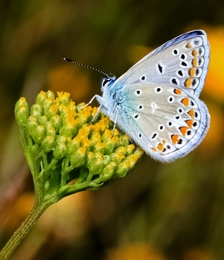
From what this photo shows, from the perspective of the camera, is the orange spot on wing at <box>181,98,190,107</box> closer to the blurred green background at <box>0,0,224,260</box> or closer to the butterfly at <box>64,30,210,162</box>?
the butterfly at <box>64,30,210,162</box>

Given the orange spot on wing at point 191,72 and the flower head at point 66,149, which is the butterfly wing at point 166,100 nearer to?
the orange spot on wing at point 191,72

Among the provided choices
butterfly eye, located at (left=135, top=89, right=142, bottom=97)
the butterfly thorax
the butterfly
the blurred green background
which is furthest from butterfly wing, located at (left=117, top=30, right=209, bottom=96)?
the blurred green background

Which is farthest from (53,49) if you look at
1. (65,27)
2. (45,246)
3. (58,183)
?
(58,183)

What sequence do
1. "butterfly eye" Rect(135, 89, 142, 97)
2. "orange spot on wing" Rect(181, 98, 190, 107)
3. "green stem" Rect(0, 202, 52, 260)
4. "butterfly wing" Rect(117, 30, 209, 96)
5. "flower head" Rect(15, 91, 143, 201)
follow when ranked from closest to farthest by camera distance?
"green stem" Rect(0, 202, 52, 260) < "flower head" Rect(15, 91, 143, 201) < "butterfly wing" Rect(117, 30, 209, 96) < "orange spot on wing" Rect(181, 98, 190, 107) < "butterfly eye" Rect(135, 89, 142, 97)

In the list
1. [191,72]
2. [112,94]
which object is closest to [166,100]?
[191,72]

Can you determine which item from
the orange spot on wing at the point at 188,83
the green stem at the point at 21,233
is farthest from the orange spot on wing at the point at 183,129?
the green stem at the point at 21,233

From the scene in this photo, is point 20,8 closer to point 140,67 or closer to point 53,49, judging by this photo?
point 53,49

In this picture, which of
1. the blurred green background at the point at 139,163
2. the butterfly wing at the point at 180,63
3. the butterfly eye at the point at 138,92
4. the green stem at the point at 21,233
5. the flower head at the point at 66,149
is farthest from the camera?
the blurred green background at the point at 139,163
